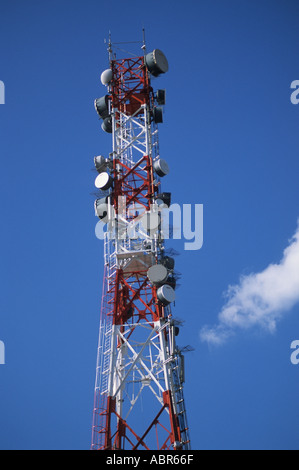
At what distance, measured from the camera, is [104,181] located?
37406 mm

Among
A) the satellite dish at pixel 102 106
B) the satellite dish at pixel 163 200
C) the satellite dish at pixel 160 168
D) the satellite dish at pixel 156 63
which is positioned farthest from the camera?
the satellite dish at pixel 102 106

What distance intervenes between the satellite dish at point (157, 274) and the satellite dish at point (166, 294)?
473mm

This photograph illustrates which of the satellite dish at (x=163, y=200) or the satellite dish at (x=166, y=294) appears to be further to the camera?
the satellite dish at (x=163, y=200)

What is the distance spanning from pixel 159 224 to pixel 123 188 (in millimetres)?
4030

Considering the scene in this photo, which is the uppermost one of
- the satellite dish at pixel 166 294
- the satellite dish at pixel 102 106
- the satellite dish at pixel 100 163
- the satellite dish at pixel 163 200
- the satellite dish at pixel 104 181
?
the satellite dish at pixel 102 106

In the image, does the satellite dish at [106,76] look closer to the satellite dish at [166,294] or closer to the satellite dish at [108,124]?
the satellite dish at [108,124]

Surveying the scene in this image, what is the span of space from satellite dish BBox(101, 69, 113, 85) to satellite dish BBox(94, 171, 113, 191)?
770 centimetres

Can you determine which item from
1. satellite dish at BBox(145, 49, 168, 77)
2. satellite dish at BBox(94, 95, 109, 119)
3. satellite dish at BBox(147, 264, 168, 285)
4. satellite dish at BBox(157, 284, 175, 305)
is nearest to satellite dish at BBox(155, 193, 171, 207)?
satellite dish at BBox(147, 264, 168, 285)

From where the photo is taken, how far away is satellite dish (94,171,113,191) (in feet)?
123

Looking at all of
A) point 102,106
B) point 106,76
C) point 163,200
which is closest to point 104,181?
point 163,200

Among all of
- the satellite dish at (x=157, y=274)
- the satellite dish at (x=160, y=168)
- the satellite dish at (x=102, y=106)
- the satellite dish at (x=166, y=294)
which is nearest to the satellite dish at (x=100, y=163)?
the satellite dish at (x=160, y=168)

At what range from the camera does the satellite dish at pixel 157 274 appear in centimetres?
3341
